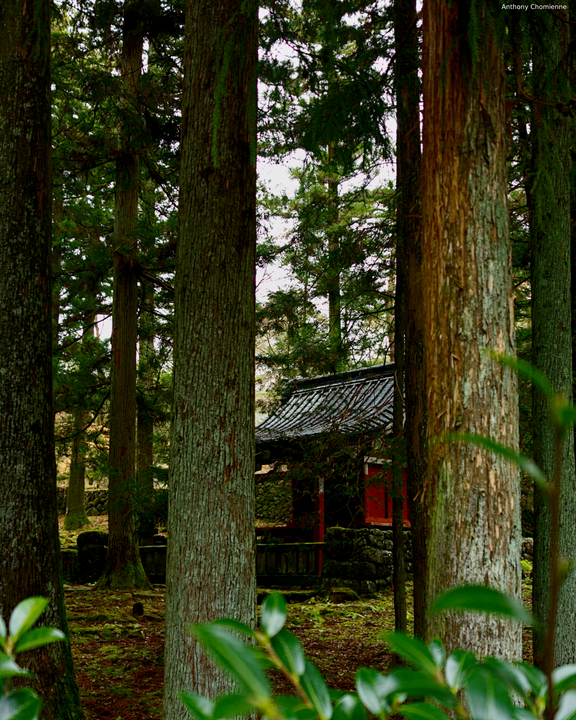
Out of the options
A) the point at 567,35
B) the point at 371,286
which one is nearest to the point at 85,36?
the point at 371,286

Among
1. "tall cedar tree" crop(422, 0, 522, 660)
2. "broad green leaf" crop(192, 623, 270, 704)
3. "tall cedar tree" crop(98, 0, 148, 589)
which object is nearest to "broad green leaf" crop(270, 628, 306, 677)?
"broad green leaf" crop(192, 623, 270, 704)

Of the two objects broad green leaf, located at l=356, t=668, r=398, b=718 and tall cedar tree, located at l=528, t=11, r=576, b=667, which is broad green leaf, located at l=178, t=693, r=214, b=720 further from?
tall cedar tree, located at l=528, t=11, r=576, b=667

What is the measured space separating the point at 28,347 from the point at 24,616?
3.51m

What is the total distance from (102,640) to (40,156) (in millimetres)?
5316

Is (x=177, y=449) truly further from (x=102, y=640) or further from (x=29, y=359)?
(x=102, y=640)

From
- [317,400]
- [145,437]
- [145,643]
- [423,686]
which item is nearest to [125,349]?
→ [317,400]

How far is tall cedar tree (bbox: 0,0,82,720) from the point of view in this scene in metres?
3.64

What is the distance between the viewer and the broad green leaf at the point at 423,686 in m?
0.58

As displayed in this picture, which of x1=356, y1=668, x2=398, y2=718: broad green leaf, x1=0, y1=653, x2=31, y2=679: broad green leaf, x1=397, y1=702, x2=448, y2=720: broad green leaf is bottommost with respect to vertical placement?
x1=397, y1=702, x2=448, y2=720: broad green leaf

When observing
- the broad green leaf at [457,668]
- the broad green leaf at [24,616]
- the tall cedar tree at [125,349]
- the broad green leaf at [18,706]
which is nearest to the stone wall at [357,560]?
the tall cedar tree at [125,349]

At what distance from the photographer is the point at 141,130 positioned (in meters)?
9.70

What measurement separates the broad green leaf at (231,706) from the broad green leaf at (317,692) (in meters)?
0.12

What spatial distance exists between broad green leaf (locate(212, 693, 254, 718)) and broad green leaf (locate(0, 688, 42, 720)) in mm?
164

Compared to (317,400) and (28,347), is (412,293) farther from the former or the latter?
(317,400)
